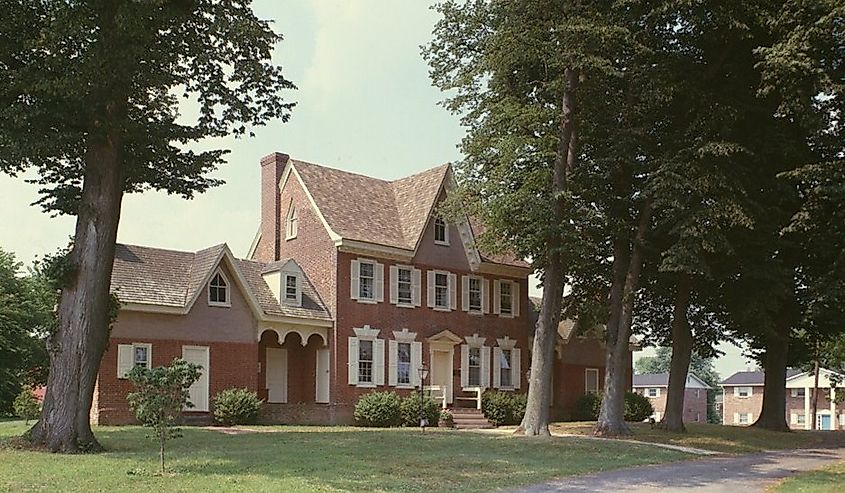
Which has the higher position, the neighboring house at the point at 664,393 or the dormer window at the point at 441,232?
the dormer window at the point at 441,232

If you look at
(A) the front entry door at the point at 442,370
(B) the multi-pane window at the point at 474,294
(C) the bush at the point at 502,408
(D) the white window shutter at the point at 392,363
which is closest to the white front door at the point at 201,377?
(D) the white window shutter at the point at 392,363

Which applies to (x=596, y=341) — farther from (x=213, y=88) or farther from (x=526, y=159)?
(x=213, y=88)

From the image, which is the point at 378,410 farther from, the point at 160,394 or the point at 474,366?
the point at 160,394

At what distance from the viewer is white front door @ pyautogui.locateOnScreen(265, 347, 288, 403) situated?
3519 cm

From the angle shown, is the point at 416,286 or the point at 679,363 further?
the point at 416,286

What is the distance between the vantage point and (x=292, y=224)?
36.7 metres

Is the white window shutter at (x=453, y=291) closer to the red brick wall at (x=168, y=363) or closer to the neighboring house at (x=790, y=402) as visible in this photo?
the red brick wall at (x=168, y=363)

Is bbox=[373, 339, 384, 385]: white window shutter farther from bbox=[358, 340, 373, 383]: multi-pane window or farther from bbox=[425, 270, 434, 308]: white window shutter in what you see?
bbox=[425, 270, 434, 308]: white window shutter

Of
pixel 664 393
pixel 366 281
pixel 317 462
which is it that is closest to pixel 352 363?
pixel 366 281

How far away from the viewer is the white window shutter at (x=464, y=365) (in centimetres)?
3778

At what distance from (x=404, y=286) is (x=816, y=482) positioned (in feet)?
68.3

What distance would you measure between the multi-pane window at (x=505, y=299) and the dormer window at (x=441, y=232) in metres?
3.86

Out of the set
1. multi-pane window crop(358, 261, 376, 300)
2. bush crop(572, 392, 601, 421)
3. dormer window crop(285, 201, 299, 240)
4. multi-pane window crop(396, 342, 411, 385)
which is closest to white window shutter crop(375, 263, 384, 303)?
multi-pane window crop(358, 261, 376, 300)

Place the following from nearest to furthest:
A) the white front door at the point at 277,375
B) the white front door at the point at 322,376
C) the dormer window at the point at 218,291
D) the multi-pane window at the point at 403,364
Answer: the dormer window at the point at 218,291 → the white front door at the point at 322,376 → the white front door at the point at 277,375 → the multi-pane window at the point at 403,364
